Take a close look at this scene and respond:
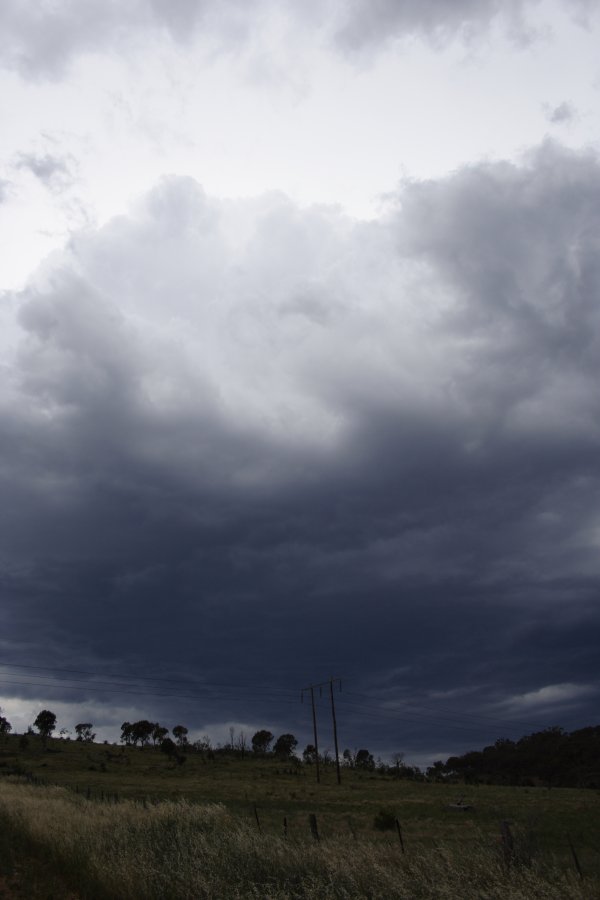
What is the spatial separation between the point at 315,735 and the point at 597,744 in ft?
334

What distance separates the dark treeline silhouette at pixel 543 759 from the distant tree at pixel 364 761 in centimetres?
1442

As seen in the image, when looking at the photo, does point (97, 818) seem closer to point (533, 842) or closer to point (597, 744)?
point (533, 842)

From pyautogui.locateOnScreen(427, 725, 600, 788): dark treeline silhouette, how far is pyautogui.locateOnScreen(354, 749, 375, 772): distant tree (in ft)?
47.3

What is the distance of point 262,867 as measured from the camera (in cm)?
1584

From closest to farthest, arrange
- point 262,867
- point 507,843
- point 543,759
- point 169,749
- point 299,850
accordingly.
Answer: point 507,843, point 262,867, point 299,850, point 169,749, point 543,759

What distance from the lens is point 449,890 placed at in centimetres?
1205

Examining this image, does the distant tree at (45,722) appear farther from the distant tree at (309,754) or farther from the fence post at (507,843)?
the fence post at (507,843)

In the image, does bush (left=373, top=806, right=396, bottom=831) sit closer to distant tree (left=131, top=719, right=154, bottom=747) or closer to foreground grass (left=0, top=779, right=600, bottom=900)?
foreground grass (left=0, top=779, right=600, bottom=900)

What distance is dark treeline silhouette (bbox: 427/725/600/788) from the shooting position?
147125 mm

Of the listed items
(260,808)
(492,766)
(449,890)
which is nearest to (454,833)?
(260,808)

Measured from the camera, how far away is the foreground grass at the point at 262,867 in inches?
493

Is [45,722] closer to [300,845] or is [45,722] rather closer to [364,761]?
[364,761]

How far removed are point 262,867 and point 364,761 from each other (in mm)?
134556

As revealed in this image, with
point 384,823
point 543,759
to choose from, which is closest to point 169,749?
point 384,823
